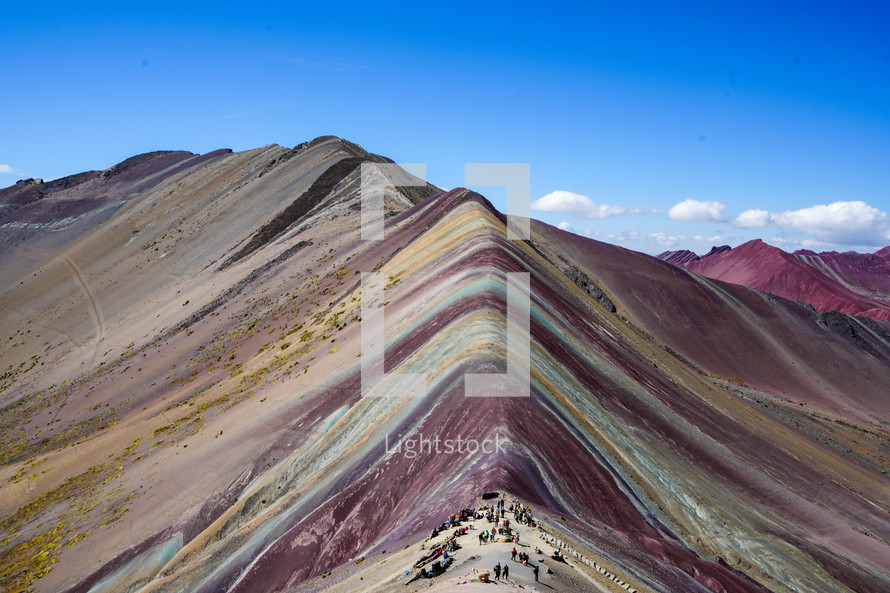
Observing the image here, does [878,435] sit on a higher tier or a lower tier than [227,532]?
lower

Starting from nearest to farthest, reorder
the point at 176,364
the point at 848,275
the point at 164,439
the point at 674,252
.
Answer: the point at 164,439, the point at 176,364, the point at 848,275, the point at 674,252

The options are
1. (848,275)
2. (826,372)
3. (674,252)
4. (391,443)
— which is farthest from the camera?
(674,252)

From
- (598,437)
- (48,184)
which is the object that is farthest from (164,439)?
(48,184)

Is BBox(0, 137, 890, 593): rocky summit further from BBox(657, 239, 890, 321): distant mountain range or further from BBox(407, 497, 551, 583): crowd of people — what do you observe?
BBox(657, 239, 890, 321): distant mountain range

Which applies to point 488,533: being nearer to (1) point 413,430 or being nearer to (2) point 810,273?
(1) point 413,430

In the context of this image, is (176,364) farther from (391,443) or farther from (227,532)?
(391,443)

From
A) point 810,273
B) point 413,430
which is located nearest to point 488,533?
point 413,430

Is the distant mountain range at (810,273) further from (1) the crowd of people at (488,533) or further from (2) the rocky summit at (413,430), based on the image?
(1) the crowd of people at (488,533)
